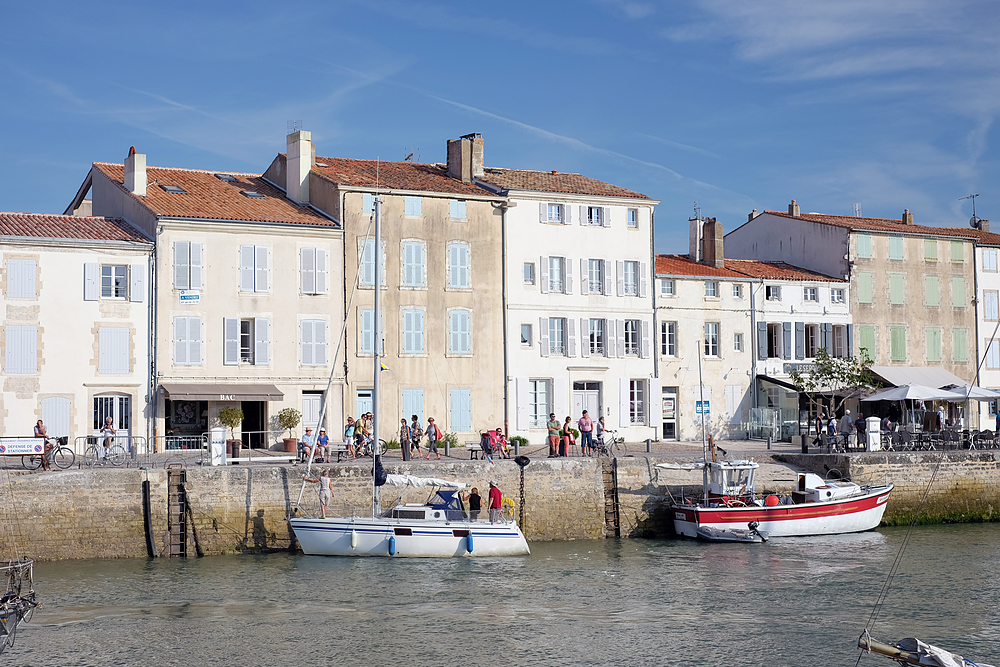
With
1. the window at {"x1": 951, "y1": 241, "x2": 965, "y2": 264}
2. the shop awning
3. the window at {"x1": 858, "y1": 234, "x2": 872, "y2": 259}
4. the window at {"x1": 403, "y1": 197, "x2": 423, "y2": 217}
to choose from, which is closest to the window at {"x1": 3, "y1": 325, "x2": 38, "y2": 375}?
the shop awning

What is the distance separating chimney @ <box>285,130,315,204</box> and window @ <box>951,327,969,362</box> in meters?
28.2

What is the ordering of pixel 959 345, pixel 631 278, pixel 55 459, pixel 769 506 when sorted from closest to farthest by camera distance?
pixel 55 459, pixel 769 506, pixel 631 278, pixel 959 345

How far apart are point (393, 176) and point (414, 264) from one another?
12.1 ft

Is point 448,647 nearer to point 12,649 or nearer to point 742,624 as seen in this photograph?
point 742,624

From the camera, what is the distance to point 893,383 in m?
47.7

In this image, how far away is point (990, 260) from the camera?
5288 cm

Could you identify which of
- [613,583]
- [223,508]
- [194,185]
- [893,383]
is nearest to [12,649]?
[223,508]

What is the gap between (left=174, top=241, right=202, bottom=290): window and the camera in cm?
3700

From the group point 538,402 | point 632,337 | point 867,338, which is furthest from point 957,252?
point 538,402

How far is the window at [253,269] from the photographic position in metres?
38.0

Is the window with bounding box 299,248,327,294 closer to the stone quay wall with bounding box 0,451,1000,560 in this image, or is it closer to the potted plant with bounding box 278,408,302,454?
the potted plant with bounding box 278,408,302,454

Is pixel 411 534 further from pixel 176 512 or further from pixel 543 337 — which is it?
pixel 543 337

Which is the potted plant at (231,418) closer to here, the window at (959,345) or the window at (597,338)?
the window at (597,338)

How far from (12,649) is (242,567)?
8.24 meters
